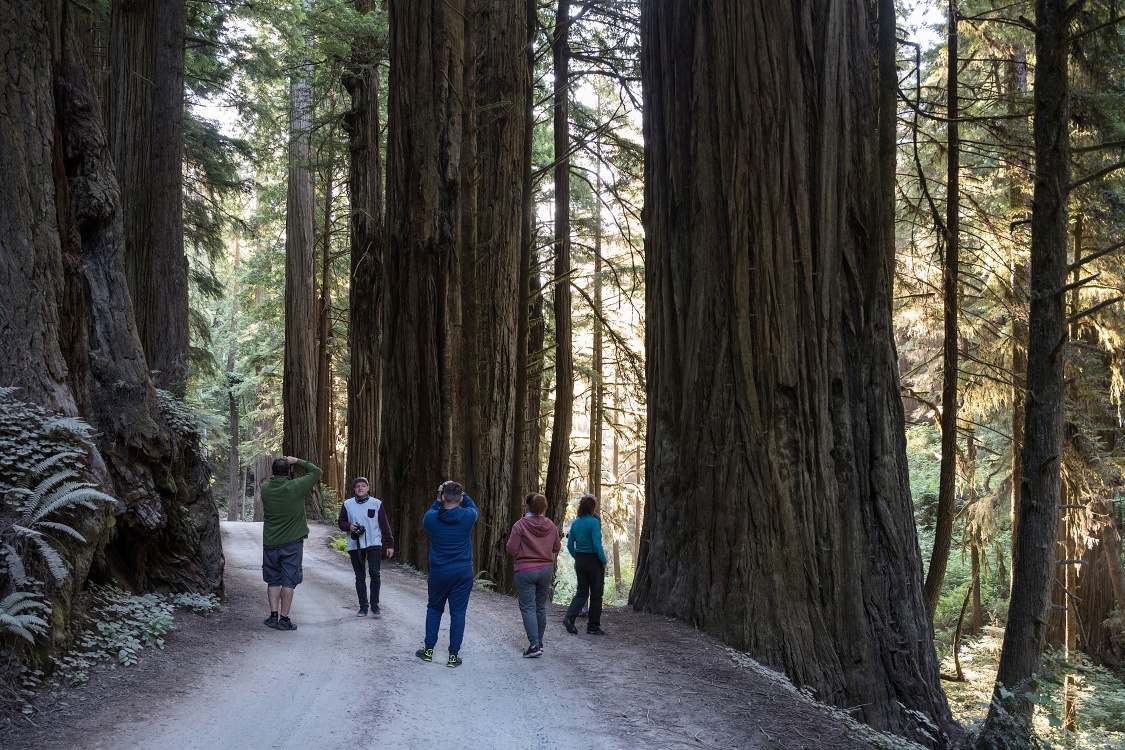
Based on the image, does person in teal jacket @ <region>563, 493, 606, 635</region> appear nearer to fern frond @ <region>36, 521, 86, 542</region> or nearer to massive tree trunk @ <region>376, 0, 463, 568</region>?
fern frond @ <region>36, 521, 86, 542</region>

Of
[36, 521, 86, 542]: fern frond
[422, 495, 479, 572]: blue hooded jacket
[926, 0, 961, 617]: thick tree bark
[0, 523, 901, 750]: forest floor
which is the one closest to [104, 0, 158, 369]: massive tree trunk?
[0, 523, 901, 750]: forest floor

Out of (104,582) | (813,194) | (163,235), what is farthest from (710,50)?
(163,235)

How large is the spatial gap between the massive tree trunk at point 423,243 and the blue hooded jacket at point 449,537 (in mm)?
6295

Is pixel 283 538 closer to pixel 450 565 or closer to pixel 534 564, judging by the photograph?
pixel 450 565

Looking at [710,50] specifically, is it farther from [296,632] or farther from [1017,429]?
[1017,429]

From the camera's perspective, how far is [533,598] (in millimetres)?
7461

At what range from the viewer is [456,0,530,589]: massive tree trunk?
45.3 feet

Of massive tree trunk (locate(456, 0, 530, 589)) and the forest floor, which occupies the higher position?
massive tree trunk (locate(456, 0, 530, 589))

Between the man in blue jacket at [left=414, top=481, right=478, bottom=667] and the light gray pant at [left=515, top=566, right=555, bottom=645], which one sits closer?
the man in blue jacket at [left=414, top=481, right=478, bottom=667]

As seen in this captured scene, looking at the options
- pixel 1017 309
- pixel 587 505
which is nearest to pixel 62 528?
pixel 587 505

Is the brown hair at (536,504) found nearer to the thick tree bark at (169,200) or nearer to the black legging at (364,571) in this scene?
the black legging at (364,571)

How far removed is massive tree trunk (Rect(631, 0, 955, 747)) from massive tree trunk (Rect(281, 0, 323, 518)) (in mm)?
13723

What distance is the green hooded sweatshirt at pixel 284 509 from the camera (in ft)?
27.0

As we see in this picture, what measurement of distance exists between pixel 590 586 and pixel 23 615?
519cm
